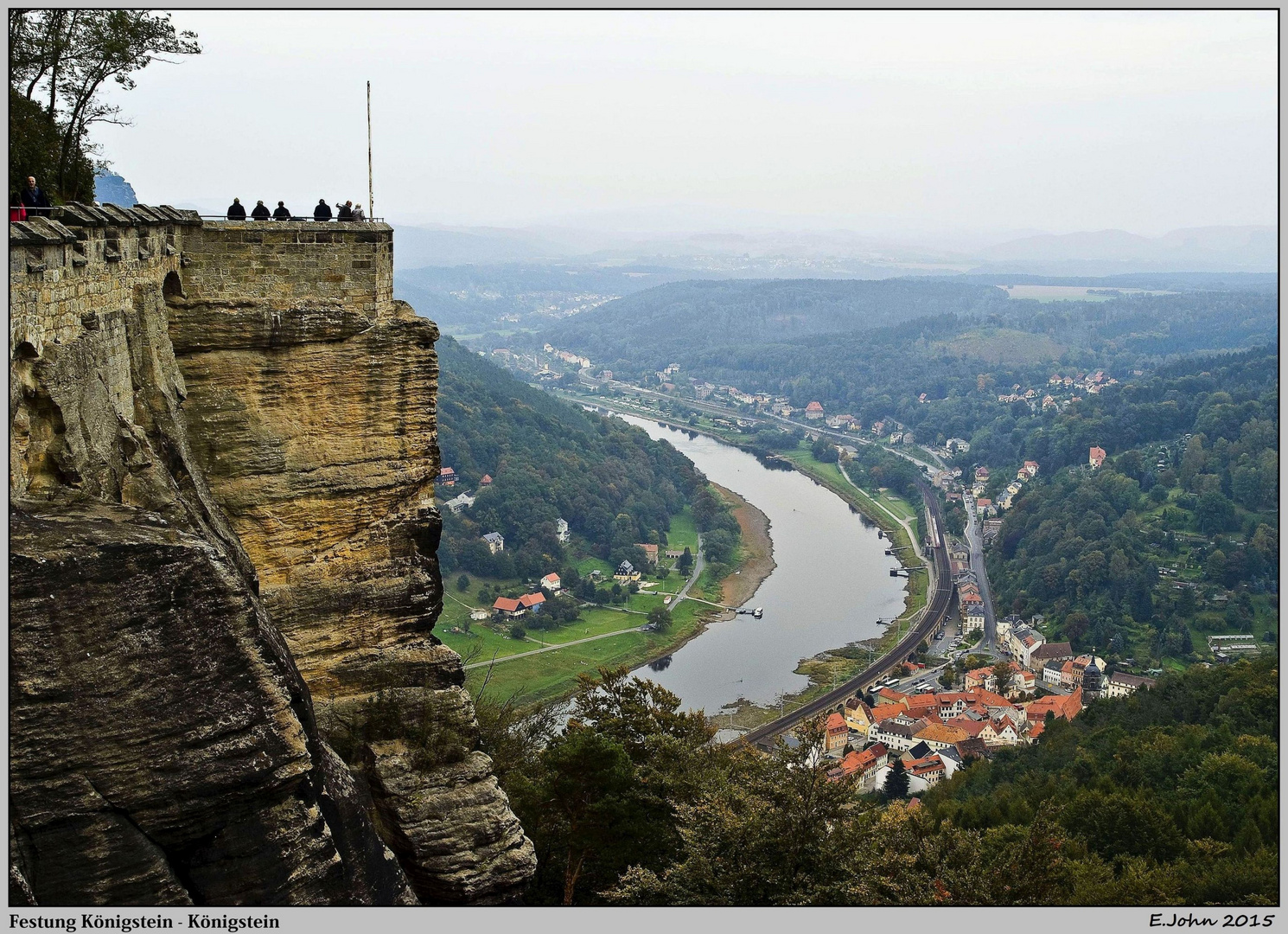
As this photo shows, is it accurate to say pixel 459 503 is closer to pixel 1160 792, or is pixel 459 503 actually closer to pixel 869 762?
pixel 869 762

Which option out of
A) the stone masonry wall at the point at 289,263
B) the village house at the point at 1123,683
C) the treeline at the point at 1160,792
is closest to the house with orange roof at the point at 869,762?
the treeline at the point at 1160,792

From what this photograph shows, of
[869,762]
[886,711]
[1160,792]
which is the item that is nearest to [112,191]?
[1160,792]

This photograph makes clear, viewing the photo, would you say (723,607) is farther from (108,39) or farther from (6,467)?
(6,467)

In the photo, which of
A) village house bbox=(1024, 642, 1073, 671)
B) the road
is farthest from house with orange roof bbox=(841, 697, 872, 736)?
the road

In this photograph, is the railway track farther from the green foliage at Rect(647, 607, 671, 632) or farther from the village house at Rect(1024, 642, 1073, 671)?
the green foliage at Rect(647, 607, 671, 632)

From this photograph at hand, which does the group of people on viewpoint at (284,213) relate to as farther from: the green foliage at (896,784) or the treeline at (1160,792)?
the green foliage at (896,784)
